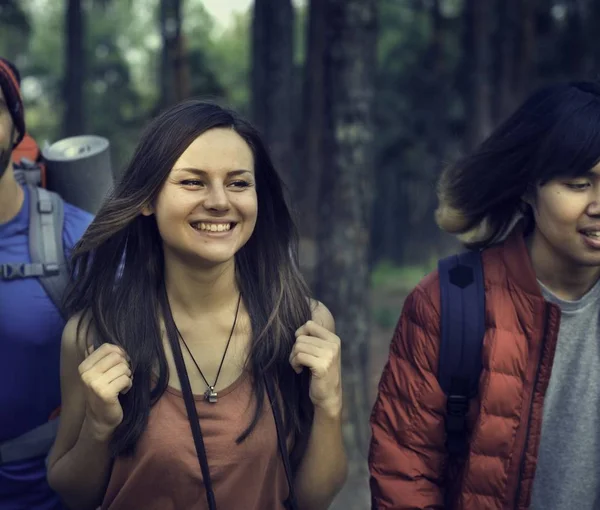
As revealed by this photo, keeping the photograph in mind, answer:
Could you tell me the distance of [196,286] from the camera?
3.10 meters

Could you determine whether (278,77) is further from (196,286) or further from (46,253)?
(196,286)

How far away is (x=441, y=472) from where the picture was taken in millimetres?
3168

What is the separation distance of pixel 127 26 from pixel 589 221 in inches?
2713

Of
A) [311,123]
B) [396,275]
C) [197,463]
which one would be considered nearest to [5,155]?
[197,463]

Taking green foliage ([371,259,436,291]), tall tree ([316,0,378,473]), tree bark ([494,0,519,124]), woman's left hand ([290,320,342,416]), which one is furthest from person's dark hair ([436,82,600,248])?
green foliage ([371,259,436,291])

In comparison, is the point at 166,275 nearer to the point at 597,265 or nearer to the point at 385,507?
the point at 385,507

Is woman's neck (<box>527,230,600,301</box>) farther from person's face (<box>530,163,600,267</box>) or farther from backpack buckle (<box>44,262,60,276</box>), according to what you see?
backpack buckle (<box>44,262,60,276</box>)

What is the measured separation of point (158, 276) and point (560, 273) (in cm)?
145

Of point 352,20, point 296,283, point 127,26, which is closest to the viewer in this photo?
point 296,283

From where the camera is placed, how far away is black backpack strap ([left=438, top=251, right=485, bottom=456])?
3.03 metres

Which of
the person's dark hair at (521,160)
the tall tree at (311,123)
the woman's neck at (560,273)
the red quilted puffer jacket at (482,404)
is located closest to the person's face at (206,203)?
the red quilted puffer jacket at (482,404)

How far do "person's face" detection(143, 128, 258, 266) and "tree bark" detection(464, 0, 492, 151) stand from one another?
13.4 meters

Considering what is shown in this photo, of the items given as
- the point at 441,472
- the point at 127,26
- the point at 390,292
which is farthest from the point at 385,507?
the point at 127,26

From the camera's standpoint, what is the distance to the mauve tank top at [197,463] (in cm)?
282
